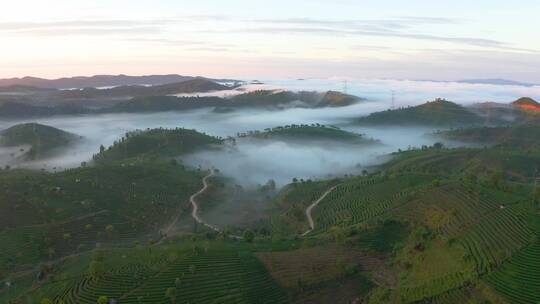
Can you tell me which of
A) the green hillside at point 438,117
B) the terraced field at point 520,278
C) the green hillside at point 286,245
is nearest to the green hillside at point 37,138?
the green hillside at point 286,245

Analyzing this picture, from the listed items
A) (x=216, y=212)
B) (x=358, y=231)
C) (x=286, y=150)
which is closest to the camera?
(x=358, y=231)

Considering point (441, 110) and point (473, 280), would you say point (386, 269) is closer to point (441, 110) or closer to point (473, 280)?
point (473, 280)

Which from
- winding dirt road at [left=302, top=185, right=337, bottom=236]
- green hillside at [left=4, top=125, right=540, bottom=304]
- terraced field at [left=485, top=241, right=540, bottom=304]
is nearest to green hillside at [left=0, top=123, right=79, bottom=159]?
green hillside at [left=4, top=125, right=540, bottom=304]

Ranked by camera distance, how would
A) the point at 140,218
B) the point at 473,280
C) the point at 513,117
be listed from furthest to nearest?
the point at 513,117 < the point at 140,218 < the point at 473,280

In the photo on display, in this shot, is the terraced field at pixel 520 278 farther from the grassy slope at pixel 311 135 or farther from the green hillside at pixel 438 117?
the green hillside at pixel 438 117

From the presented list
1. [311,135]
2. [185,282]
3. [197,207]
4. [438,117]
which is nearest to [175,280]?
[185,282]

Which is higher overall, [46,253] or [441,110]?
[441,110]

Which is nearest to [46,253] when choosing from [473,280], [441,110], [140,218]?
[140,218]
